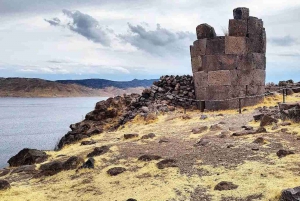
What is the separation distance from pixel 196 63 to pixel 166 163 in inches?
402

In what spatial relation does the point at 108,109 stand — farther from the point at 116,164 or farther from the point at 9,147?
the point at 116,164

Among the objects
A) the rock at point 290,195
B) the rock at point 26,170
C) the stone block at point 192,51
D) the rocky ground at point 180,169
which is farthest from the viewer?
the stone block at point 192,51

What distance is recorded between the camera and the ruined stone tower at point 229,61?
17.2m

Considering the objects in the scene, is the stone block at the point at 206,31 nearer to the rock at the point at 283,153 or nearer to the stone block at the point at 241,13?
the stone block at the point at 241,13

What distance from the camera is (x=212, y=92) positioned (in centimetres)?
1738

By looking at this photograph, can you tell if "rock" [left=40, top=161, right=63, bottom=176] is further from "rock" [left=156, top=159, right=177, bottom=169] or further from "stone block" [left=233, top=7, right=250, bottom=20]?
"stone block" [left=233, top=7, right=250, bottom=20]

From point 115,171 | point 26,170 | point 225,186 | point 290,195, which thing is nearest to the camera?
point 290,195

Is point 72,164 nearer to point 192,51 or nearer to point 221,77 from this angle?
point 221,77

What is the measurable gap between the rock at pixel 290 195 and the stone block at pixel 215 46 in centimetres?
1214

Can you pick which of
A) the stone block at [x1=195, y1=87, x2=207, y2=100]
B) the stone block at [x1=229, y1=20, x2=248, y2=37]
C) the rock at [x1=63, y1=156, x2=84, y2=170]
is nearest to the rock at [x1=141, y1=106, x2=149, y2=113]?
the stone block at [x1=195, y1=87, x2=207, y2=100]

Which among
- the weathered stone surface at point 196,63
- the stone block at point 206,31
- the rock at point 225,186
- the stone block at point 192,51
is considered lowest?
the rock at point 225,186

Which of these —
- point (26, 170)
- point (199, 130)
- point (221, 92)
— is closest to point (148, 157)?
point (199, 130)

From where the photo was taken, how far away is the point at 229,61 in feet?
56.3

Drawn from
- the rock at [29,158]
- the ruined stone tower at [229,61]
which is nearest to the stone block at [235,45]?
the ruined stone tower at [229,61]
